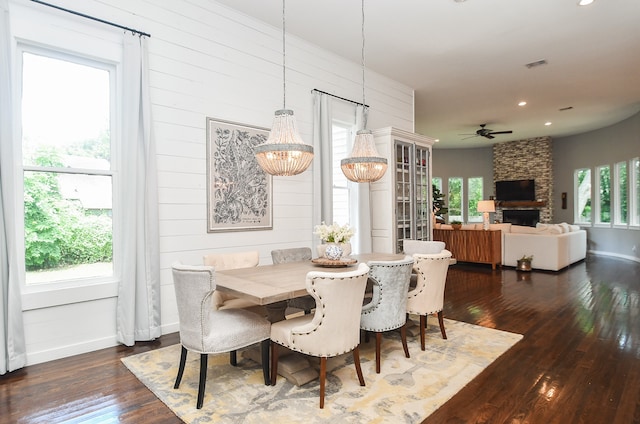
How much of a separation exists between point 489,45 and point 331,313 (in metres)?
4.64

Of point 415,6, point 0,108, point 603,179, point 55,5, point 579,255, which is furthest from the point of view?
point 603,179

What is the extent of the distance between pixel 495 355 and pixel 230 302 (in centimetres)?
238

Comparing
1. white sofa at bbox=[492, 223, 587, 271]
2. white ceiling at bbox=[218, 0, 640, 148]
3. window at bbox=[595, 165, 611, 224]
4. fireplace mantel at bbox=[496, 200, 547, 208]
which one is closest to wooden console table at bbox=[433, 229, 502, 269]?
white sofa at bbox=[492, 223, 587, 271]

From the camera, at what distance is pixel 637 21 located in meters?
4.45

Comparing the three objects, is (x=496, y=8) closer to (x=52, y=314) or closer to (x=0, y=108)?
(x=0, y=108)

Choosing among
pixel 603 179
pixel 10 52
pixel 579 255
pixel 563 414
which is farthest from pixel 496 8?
pixel 603 179

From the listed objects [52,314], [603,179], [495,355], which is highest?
[603,179]

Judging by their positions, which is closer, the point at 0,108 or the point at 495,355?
the point at 0,108

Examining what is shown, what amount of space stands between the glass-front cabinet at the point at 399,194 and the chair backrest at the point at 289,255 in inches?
77.8

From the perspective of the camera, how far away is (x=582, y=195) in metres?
11.2

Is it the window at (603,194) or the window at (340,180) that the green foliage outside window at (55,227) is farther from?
the window at (603,194)

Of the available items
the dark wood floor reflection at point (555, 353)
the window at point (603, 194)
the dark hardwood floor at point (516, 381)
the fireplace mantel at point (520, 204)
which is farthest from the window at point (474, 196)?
the dark hardwood floor at point (516, 381)

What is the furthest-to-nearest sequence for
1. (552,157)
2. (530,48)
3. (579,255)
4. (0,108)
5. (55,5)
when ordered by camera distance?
1. (552,157)
2. (579,255)
3. (530,48)
4. (55,5)
5. (0,108)

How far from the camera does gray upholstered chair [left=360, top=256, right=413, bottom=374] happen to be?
2.85 m
